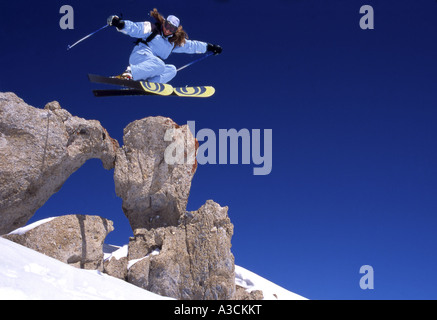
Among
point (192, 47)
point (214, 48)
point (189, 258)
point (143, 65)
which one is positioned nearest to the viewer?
point (143, 65)

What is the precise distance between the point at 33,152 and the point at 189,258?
614 centimetres

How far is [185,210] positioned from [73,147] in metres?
4.69

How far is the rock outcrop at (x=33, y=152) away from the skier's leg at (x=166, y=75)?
3498 millimetres

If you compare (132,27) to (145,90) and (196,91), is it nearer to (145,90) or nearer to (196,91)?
(145,90)

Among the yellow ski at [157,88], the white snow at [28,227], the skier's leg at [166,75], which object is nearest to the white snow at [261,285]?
the white snow at [28,227]

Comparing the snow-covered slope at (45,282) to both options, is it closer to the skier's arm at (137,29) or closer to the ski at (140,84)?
the ski at (140,84)

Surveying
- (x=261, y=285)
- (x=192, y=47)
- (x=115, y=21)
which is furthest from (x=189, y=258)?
(x=115, y=21)

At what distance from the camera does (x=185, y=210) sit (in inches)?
623

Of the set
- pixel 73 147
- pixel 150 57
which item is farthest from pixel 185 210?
pixel 150 57

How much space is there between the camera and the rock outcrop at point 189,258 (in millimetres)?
13531

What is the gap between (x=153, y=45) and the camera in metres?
12.3

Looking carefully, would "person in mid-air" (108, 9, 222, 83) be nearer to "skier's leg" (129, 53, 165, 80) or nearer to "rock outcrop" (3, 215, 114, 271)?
"skier's leg" (129, 53, 165, 80)

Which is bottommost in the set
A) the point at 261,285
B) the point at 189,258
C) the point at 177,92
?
the point at 261,285
